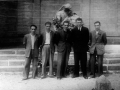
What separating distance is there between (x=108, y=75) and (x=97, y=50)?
43.7 inches

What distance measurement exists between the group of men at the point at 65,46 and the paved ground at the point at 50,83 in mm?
292

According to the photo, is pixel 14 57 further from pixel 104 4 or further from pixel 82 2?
pixel 104 4

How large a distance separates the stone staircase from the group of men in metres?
0.90

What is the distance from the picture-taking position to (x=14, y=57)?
26.9 ft

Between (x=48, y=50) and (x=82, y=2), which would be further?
(x=82, y=2)

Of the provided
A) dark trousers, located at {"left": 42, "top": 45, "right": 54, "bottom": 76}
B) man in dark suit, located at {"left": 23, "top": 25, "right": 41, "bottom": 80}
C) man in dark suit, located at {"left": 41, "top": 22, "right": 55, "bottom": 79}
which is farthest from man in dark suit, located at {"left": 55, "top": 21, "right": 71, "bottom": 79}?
man in dark suit, located at {"left": 23, "top": 25, "right": 41, "bottom": 80}

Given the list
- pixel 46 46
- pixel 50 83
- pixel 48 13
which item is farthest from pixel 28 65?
pixel 48 13

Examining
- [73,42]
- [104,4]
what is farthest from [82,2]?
[73,42]

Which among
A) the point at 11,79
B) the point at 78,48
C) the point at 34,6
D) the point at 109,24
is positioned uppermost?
the point at 34,6

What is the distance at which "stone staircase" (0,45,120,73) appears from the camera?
7457 mm

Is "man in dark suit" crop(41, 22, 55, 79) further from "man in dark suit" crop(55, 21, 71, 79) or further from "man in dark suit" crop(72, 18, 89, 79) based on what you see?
"man in dark suit" crop(72, 18, 89, 79)

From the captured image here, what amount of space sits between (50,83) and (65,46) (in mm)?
1347

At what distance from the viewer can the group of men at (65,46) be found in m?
6.55

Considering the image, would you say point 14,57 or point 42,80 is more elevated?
point 14,57
